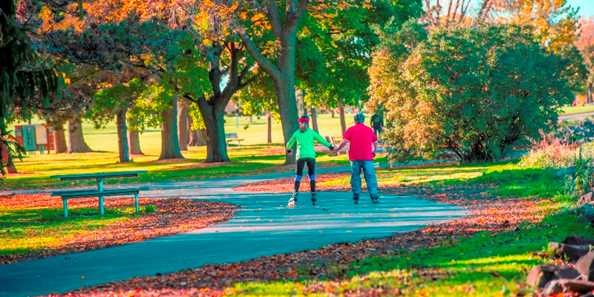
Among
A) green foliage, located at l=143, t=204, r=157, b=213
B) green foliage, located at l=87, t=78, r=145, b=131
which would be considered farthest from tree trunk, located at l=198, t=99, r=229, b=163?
green foliage, located at l=143, t=204, r=157, b=213

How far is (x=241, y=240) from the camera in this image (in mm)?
13898

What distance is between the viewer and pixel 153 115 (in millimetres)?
47062

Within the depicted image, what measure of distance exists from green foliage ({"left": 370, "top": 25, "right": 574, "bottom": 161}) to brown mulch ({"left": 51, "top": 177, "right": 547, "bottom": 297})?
1327 cm

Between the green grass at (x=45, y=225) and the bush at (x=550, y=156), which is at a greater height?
the bush at (x=550, y=156)

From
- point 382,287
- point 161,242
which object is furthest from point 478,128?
point 382,287

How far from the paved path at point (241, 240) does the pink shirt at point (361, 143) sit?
1004mm

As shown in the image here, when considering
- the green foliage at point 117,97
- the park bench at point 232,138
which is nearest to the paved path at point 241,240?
the green foliage at point 117,97

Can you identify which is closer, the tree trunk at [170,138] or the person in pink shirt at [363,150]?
the person in pink shirt at [363,150]

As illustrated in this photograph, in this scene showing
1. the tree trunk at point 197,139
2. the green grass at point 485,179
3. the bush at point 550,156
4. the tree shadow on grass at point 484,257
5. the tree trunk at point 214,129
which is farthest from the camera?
the tree trunk at point 197,139

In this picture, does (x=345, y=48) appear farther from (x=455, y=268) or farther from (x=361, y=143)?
(x=455, y=268)

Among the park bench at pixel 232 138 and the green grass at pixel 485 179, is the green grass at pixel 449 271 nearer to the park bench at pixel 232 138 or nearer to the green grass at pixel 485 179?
the green grass at pixel 485 179

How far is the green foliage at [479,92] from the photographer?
1154 inches

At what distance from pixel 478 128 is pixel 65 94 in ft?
42.1

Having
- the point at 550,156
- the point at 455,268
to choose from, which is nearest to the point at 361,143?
the point at 550,156
